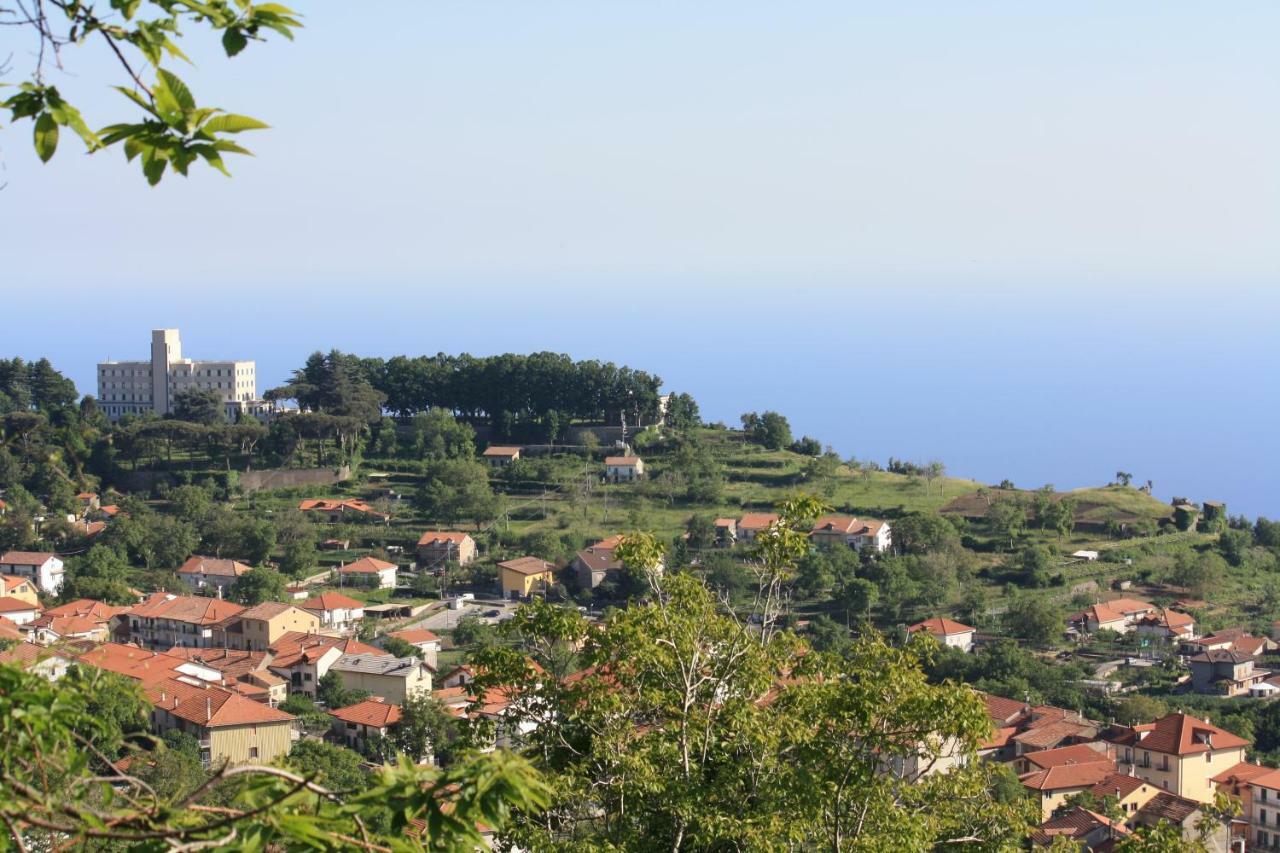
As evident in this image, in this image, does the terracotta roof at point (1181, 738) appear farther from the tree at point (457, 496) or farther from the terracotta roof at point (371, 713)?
the tree at point (457, 496)

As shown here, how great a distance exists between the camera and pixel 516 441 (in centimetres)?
3600

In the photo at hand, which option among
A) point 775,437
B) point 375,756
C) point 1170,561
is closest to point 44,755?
point 375,756

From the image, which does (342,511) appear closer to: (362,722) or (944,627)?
(362,722)

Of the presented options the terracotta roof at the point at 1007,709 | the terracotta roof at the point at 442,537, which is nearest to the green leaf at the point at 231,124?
the terracotta roof at the point at 1007,709

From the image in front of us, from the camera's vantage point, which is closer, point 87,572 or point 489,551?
point 87,572

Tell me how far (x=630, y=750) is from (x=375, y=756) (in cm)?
1336

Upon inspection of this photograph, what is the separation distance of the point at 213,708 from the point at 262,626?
17.8 ft

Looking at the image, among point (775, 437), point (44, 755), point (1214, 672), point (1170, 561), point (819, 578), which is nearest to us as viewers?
point (44, 755)

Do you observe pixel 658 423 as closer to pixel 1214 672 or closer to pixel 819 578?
pixel 819 578

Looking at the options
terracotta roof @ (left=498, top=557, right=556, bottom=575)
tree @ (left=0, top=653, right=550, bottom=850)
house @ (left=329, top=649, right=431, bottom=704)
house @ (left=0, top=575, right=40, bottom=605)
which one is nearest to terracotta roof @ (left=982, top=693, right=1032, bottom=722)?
house @ (left=329, top=649, right=431, bottom=704)

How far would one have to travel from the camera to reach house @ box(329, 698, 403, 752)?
699 inches

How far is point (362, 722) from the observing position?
1808 cm

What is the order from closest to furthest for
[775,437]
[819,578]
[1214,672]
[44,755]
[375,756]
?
[44,755] → [375,756] → [1214,672] → [819,578] → [775,437]

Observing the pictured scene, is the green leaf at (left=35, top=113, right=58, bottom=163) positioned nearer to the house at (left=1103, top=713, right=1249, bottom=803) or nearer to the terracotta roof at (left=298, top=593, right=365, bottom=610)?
the house at (left=1103, top=713, right=1249, bottom=803)
